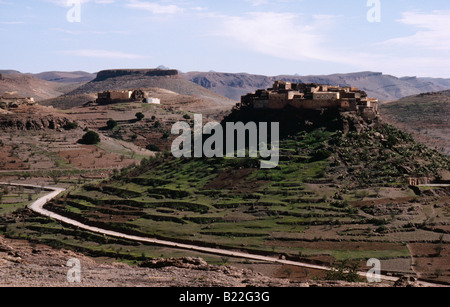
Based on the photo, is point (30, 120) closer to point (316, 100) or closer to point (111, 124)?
point (111, 124)

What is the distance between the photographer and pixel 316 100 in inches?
2231

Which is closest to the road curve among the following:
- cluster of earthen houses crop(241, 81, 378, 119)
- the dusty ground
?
the dusty ground

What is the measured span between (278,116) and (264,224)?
16.5 meters

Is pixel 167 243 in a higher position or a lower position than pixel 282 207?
lower

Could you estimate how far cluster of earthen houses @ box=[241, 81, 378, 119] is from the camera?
5591 centimetres

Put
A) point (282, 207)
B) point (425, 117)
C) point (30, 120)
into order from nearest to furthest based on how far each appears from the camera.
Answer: point (282, 207), point (30, 120), point (425, 117)

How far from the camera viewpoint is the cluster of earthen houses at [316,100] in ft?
183
